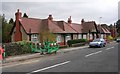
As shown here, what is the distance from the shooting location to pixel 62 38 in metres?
47.7

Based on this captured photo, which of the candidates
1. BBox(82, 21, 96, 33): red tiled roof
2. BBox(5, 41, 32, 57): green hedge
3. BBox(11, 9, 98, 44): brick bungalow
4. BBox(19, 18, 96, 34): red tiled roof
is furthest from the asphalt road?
BBox(82, 21, 96, 33): red tiled roof

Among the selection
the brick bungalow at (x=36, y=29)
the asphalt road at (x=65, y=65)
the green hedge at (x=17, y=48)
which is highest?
the brick bungalow at (x=36, y=29)

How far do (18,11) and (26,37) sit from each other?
5041mm

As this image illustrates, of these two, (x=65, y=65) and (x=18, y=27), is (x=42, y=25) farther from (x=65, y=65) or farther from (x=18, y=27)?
(x=65, y=65)

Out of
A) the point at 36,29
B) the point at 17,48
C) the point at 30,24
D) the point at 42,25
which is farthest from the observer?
the point at 42,25

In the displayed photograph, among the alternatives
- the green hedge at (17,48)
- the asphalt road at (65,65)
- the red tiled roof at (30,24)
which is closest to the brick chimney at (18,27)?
the red tiled roof at (30,24)

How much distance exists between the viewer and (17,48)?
22062mm

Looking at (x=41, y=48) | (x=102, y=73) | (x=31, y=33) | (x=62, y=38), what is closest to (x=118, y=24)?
(x=62, y=38)

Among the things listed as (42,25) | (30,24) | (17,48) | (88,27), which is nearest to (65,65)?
(17,48)

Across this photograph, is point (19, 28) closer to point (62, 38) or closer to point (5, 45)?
point (62, 38)

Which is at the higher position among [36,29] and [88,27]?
[88,27]

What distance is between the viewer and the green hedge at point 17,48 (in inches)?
816

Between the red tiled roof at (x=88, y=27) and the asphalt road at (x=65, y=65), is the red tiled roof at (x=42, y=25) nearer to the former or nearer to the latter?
the red tiled roof at (x=88, y=27)

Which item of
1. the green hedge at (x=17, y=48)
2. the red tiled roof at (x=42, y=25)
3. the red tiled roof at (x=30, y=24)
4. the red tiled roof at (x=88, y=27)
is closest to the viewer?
the green hedge at (x=17, y=48)
